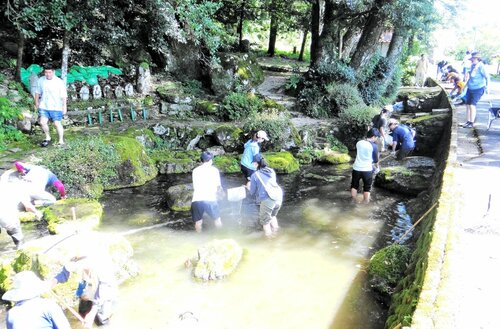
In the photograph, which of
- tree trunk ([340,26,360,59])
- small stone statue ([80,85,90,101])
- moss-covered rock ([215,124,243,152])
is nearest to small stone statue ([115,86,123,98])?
small stone statue ([80,85,90,101])

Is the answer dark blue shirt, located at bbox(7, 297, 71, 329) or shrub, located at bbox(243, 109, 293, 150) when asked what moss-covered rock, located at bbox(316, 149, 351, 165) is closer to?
shrub, located at bbox(243, 109, 293, 150)

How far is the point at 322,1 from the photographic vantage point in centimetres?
2223

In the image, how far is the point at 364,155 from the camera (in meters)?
9.84

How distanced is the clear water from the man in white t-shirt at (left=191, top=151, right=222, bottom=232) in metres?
0.58

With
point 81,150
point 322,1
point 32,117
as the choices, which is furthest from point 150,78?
point 322,1

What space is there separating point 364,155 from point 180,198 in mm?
4774

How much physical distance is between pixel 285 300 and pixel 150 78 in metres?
13.9

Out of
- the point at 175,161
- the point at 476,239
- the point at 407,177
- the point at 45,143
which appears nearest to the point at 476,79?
the point at 407,177

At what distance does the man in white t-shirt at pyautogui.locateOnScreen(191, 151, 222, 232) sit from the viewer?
320 inches

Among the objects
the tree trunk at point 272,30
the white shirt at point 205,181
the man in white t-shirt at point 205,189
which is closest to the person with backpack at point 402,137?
the man in white t-shirt at point 205,189

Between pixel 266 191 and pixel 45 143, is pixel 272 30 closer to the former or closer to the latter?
pixel 45 143

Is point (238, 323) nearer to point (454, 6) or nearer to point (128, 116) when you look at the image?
point (128, 116)

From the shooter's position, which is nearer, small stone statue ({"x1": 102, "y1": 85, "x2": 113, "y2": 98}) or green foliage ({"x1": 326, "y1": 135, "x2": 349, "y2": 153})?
green foliage ({"x1": 326, "y1": 135, "x2": 349, "y2": 153})

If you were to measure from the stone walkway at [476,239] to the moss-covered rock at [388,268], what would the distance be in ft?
3.57
